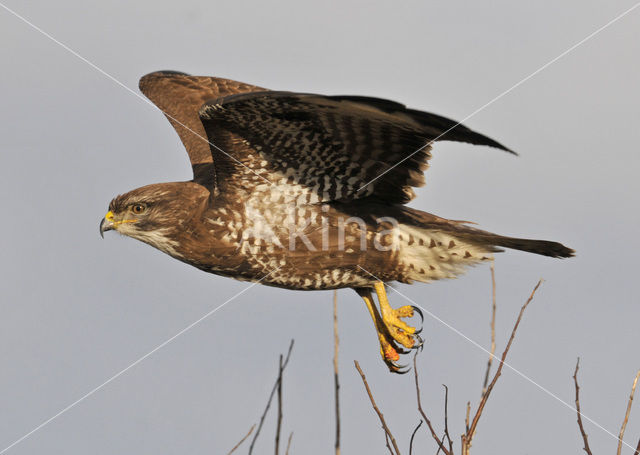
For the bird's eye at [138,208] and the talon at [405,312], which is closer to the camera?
the bird's eye at [138,208]

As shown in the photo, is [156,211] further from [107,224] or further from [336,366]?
[336,366]

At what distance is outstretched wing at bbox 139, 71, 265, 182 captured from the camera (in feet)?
27.5

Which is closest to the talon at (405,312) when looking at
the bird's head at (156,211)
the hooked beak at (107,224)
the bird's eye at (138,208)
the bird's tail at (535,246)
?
the bird's tail at (535,246)

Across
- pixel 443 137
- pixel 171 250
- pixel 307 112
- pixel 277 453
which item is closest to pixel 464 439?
pixel 277 453

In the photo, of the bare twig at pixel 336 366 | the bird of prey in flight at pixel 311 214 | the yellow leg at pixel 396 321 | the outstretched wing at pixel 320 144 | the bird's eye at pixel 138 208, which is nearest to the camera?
the bare twig at pixel 336 366

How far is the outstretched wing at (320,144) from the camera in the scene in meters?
5.54

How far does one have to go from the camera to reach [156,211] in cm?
679

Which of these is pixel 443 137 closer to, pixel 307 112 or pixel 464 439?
pixel 307 112

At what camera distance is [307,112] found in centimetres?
572

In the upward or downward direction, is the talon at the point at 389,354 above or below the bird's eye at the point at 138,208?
below

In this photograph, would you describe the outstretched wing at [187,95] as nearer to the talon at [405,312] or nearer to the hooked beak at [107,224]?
the hooked beak at [107,224]

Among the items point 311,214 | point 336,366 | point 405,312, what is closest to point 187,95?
point 311,214

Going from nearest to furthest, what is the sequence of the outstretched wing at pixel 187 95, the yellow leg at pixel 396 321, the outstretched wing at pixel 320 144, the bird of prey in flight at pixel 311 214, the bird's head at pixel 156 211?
the outstretched wing at pixel 320 144 → the bird of prey in flight at pixel 311 214 → the bird's head at pixel 156 211 → the yellow leg at pixel 396 321 → the outstretched wing at pixel 187 95

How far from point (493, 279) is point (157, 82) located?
588 cm
